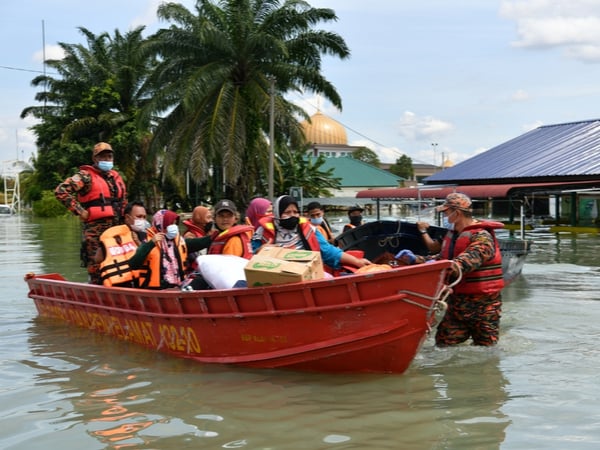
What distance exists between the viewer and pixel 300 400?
6.40 m

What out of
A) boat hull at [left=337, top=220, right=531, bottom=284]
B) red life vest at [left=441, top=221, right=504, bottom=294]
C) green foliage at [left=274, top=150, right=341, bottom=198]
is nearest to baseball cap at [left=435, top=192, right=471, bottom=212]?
red life vest at [left=441, top=221, right=504, bottom=294]

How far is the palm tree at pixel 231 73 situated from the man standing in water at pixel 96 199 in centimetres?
1548

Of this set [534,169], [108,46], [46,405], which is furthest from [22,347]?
[108,46]

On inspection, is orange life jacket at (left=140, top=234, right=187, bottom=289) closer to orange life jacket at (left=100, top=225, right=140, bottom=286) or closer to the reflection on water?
orange life jacket at (left=100, top=225, right=140, bottom=286)

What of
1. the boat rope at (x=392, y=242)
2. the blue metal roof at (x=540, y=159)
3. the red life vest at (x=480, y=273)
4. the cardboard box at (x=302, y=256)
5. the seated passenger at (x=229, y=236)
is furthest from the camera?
the blue metal roof at (x=540, y=159)

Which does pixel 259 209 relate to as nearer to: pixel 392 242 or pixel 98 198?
pixel 98 198

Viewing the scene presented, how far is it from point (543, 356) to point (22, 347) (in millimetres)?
→ 5929

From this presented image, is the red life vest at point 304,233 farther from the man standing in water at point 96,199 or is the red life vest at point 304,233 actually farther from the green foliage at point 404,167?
the green foliage at point 404,167

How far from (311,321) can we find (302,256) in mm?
595

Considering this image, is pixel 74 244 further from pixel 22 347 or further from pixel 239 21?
pixel 22 347

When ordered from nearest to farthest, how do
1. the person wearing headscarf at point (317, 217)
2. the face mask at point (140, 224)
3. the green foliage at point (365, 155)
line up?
the face mask at point (140, 224) → the person wearing headscarf at point (317, 217) → the green foliage at point (365, 155)

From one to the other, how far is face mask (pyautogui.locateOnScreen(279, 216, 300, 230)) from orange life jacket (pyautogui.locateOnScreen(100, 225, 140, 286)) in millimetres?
2296

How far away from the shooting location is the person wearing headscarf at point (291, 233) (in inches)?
293

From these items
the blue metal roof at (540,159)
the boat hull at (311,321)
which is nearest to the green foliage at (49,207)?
the blue metal roof at (540,159)
